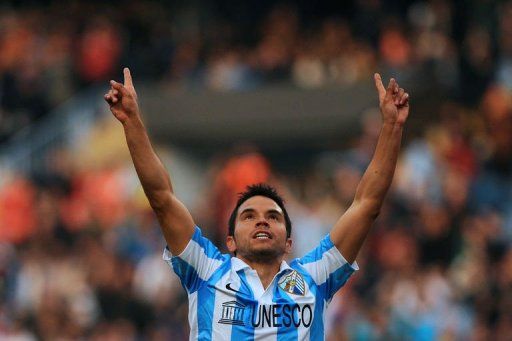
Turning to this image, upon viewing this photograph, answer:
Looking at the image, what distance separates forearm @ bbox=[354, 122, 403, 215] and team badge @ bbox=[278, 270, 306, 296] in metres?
0.53

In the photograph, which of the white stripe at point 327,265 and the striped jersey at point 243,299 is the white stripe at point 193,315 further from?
the white stripe at point 327,265

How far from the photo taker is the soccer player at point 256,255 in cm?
696

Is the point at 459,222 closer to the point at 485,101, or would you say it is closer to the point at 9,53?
the point at 485,101

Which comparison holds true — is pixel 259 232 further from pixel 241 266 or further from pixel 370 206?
pixel 370 206

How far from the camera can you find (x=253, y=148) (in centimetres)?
1738

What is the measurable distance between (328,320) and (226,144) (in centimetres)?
659

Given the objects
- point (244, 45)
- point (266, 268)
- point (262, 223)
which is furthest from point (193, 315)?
point (244, 45)

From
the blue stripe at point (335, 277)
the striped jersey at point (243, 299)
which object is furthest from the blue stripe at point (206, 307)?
the blue stripe at point (335, 277)

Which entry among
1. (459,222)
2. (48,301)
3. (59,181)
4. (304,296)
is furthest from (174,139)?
(304,296)

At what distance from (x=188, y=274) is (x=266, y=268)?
16.1 inches

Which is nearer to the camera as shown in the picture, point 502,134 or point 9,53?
point 502,134

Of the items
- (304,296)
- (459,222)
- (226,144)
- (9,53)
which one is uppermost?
(9,53)

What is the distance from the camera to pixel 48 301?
47.9 ft

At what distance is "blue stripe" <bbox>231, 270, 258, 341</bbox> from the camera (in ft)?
22.7
